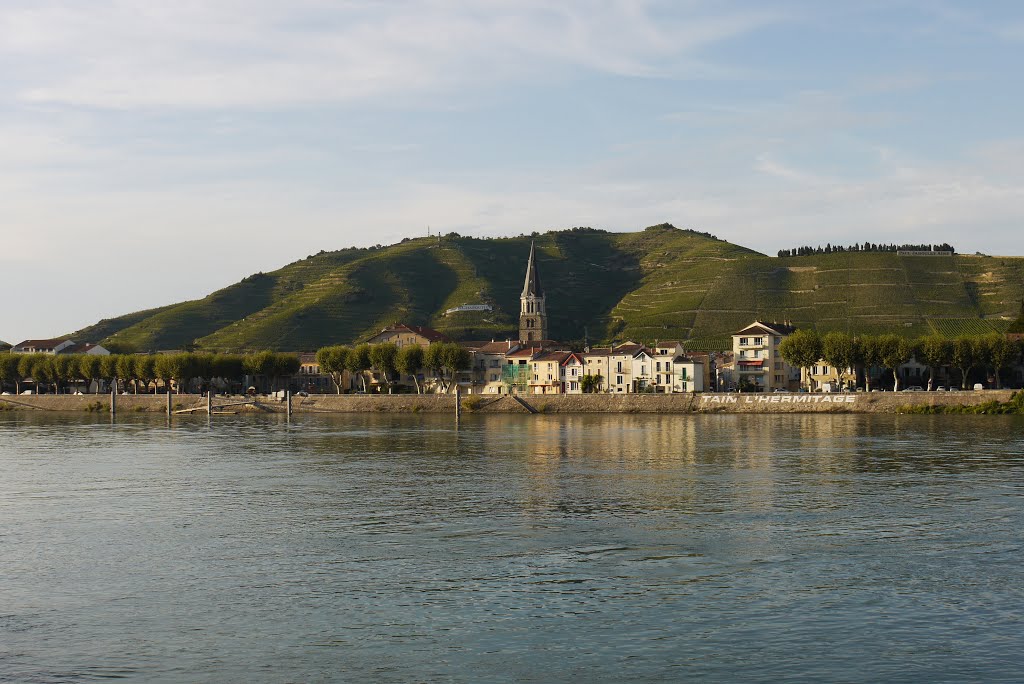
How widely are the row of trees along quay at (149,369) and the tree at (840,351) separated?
75.5 metres

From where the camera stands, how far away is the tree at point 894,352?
119 m

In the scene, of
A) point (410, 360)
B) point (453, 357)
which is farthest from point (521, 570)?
point (410, 360)

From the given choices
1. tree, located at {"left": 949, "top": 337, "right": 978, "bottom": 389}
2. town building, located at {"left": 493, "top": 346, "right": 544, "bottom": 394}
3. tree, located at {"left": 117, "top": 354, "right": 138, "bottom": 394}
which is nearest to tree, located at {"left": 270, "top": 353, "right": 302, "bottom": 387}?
tree, located at {"left": 117, "top": 354, "right": 138, "bottom": 394}

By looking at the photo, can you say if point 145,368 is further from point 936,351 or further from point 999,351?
point 999,351

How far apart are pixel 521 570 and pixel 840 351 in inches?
3828

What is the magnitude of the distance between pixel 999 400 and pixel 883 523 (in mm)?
73863

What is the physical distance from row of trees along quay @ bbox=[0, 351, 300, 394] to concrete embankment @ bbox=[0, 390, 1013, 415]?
611cm

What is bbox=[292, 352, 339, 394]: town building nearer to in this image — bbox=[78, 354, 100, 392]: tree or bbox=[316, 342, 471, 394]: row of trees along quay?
bbox=[316, 342, 471, 394]: row of trees along quay

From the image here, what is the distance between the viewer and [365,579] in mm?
30609

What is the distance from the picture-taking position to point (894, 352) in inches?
4697

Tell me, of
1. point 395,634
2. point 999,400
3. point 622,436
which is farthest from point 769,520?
→ point 999,400

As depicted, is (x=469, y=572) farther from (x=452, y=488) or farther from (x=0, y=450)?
(x=0, y=450)

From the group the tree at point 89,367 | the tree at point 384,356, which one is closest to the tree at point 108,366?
the tree at point 89,367

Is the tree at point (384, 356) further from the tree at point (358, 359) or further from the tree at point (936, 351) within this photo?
the tree at point (936, 351)
